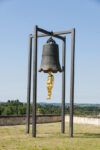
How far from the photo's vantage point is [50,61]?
14.7 meters

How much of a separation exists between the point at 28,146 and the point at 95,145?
109 inches

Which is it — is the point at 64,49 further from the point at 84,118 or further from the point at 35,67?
the point at 84,118

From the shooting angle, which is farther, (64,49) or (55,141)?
(64,49)

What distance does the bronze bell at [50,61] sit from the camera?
14.6 meters

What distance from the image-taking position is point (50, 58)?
14.8 meters

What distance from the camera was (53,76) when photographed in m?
14.9

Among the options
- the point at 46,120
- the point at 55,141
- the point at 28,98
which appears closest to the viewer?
the point at 55,141

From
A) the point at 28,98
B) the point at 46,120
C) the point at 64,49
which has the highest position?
the point at 64,49

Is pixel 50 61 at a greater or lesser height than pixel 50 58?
lesser

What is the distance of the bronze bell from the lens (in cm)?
1463

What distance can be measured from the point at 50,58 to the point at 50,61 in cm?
16

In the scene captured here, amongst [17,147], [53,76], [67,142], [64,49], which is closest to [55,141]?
[67,142]

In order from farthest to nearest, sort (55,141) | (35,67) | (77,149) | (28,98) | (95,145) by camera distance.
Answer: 1. (28,98)
2. (35,67)
3. (55,141)
4. (95,145)
5. (77,149)

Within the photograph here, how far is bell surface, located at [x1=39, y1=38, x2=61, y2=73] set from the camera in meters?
14.6
